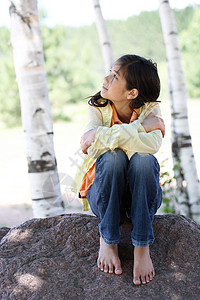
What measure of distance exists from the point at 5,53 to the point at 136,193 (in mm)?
15995

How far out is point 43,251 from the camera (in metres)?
1.89

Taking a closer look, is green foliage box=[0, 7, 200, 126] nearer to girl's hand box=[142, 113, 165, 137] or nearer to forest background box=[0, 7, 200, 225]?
forest background box=[0, 7, 200, 225]

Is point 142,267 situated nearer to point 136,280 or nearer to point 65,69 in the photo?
point 136,280

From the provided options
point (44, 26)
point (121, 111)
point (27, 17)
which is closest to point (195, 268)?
point (121, 111)

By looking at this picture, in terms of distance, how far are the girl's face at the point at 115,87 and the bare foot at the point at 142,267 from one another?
0.85m

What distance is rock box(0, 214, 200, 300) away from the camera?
159 cm

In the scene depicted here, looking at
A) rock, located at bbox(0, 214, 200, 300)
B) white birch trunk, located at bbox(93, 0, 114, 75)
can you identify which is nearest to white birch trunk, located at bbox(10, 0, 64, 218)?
rock, located at bbox(0, 214, 200, 300)

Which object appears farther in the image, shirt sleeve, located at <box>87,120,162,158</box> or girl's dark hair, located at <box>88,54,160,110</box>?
girl's dark hair, located at <box>88,54,160,110</box>

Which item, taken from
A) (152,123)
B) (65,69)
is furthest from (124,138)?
(65,69)

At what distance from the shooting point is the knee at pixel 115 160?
5.33 ft

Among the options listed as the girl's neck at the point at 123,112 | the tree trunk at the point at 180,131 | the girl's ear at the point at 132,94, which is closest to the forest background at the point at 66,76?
the tree trunk at the point at 180,131

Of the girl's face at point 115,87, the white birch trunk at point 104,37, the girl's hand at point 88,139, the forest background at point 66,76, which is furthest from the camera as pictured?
the forest background at point 66,76

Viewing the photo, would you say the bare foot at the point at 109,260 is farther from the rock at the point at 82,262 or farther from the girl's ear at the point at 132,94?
the girl's ear at the point at 132,94

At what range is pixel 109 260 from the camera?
1.69 meters
